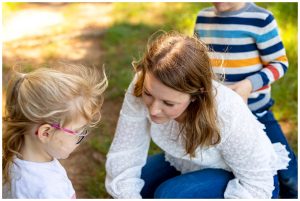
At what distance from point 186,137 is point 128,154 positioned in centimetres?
30

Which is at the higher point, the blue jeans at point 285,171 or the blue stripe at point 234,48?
the blue stripe at point 234,48

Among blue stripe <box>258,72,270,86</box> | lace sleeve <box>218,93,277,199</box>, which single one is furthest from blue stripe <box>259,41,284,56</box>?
lace sleeve <box>218,93,277,199</box>

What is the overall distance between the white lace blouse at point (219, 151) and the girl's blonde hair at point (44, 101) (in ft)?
1.17

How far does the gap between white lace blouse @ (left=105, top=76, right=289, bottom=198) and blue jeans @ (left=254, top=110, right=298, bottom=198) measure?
5 cm

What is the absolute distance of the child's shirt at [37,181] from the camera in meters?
1.61

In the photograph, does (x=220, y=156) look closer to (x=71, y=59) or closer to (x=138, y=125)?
(x=138, y=125)

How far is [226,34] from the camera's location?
2.35 m

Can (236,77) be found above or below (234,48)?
below

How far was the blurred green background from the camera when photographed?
2904mm

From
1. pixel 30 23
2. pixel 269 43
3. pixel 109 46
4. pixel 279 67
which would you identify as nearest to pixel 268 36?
pixel 269 43

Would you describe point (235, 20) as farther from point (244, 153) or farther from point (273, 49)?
point (244, 153)

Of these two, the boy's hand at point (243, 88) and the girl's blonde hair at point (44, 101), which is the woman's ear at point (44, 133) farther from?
the boy's hand at point (243, 88)

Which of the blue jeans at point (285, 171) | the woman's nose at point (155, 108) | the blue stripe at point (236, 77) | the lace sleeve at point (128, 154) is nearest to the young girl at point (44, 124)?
the woman's nose at point (155, 108)

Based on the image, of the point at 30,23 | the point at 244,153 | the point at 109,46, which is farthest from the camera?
the point at 30,23
